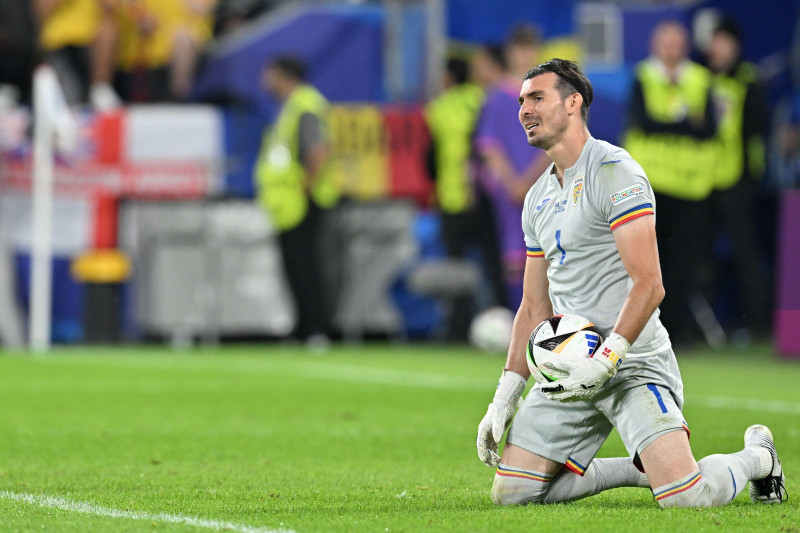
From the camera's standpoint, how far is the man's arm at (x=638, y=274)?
4953 mm

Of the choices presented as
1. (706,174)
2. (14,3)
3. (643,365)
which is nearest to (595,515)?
(643,365)

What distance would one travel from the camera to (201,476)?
605 cm

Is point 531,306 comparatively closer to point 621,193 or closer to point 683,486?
point 621,193

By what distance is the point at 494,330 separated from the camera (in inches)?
551

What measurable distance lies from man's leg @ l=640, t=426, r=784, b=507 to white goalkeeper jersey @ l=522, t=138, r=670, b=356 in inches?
14.5

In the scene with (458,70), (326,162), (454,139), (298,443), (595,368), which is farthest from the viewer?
(458,70)

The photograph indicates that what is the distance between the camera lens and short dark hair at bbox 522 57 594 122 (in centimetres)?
527

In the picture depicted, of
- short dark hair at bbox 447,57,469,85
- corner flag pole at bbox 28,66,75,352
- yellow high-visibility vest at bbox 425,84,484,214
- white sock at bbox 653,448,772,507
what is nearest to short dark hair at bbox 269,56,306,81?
yellow high-visibility vest at bbox 425,84,484,214

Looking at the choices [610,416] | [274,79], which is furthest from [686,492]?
[274,79]

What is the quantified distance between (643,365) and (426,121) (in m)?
10.4

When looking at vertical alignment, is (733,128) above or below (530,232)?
above

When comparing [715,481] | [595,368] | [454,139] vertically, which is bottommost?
[715,481]

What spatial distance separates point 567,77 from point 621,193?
1.67 ft

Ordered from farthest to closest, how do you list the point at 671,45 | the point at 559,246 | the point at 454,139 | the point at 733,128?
the point at 454,139 < the point at 733,128 < the point at 671,45 < the point at 559,246
